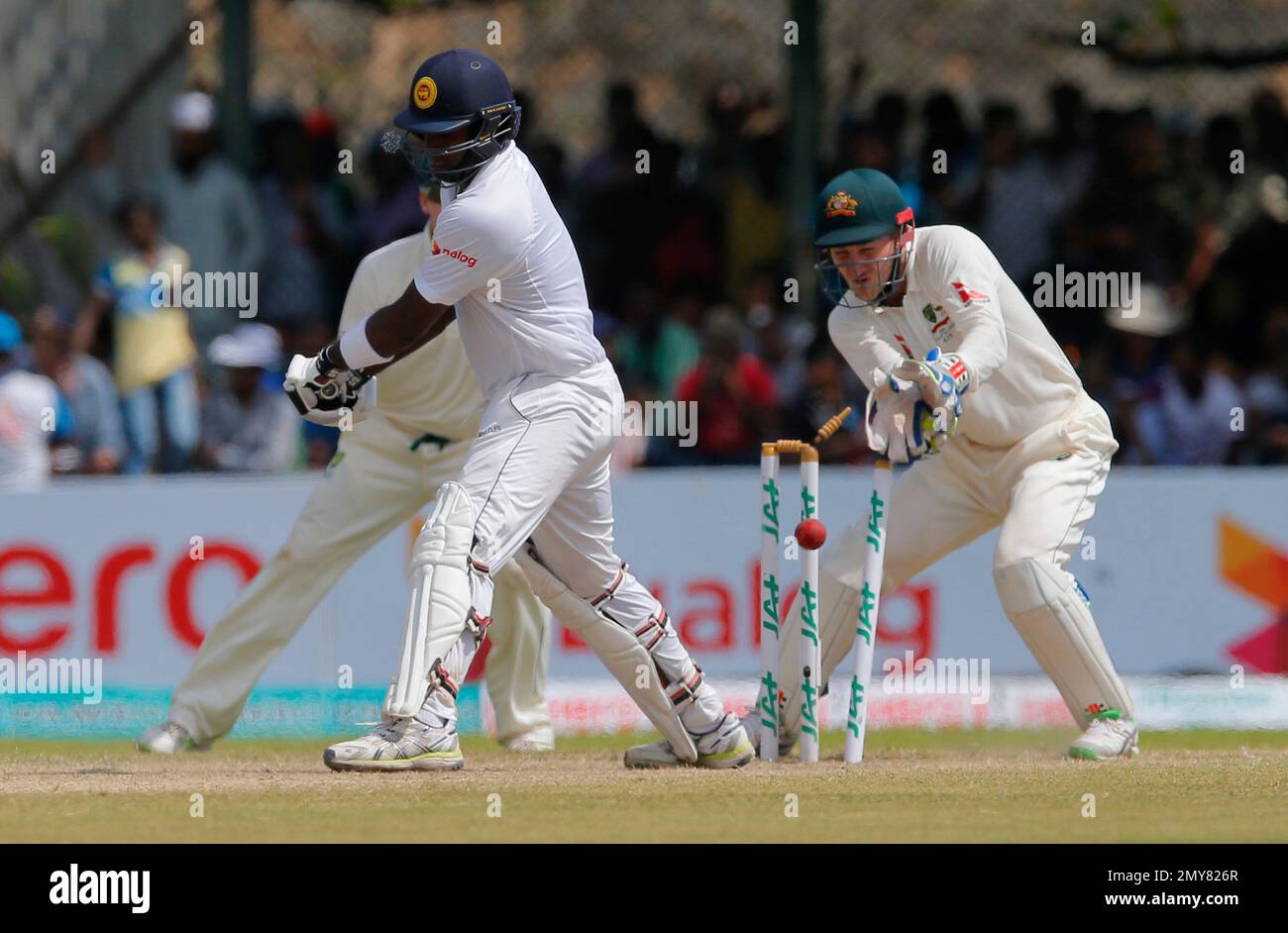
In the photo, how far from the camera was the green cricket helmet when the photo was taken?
735 cm

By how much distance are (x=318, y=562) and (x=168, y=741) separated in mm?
892

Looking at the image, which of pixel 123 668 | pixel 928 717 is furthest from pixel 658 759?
pixel 123 668

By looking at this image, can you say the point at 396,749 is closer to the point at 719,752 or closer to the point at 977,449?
the point at 719,752

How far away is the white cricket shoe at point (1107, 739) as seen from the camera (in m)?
7.57

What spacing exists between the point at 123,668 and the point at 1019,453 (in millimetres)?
4466

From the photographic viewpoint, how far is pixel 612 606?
7047 millimetres

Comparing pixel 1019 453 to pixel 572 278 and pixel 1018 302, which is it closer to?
pixel 1018 302

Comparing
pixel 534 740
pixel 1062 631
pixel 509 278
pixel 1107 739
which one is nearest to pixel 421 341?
pixel 509 278

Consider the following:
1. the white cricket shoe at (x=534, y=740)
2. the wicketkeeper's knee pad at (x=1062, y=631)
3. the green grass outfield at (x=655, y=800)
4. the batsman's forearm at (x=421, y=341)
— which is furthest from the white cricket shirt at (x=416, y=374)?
the wicketkeeper's knee pad at (x=1062, y=631)

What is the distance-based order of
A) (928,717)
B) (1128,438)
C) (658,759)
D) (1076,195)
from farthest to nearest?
1. (1076,195)
2. (1128,438)
3. (928,717)
4. (658,759)

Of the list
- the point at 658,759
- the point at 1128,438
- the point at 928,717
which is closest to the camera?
the point at 658,759

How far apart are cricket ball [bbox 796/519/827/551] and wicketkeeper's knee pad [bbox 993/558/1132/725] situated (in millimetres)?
646

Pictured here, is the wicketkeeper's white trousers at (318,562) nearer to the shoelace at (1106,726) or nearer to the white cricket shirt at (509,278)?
the white cricket shirt at (509,278)

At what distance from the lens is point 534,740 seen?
8.88 meters
